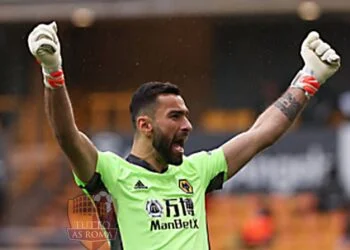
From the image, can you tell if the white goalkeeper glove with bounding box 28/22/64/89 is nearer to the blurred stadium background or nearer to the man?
the man

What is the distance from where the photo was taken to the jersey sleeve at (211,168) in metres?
6.00

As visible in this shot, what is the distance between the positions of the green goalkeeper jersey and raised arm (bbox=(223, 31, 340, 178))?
1.19ft

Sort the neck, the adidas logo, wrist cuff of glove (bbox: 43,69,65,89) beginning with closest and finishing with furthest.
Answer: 1. wrist cuff of glove (bbox: 43,69,65,89)
2. the adidas logo
3. the neck

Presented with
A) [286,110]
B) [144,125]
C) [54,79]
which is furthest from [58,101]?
[286,110]

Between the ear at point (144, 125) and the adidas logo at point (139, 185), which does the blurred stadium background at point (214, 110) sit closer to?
the ear at point (144, 125)

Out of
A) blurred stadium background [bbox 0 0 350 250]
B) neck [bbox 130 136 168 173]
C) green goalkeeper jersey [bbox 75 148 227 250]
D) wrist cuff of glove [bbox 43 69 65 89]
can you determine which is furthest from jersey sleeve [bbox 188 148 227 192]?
blurred stadium background [bbox 0 0 350 250]

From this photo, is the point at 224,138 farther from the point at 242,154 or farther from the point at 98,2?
the point at 242,154

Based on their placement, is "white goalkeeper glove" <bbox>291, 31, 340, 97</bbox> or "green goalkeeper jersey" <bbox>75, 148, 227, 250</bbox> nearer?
"green goalkeeper jersey" <bbox>75, 148, 227, 250</bbox>

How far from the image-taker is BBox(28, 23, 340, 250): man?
17.7ft

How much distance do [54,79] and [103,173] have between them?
596 millimetres

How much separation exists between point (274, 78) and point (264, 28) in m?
0.97

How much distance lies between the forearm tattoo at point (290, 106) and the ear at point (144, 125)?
0.86 meters

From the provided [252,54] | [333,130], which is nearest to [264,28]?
[252,54]

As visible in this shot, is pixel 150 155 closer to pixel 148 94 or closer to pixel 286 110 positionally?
pixel 148 94
